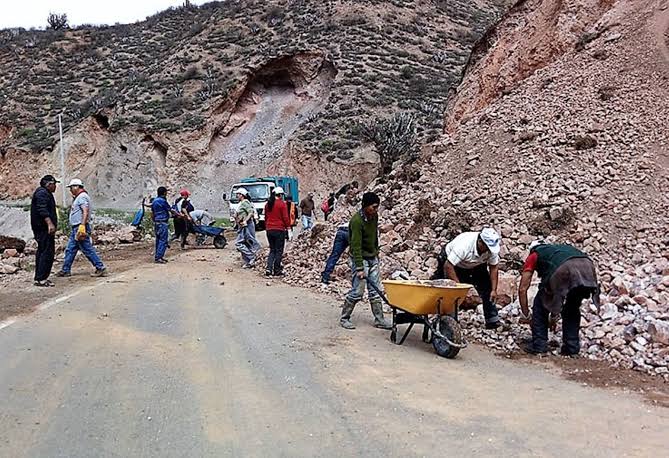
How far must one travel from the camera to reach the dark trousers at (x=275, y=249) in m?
12.4

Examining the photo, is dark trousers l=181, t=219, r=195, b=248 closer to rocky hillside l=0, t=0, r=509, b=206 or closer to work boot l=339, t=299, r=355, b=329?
work boot l=339, t=299, r=355, b=329

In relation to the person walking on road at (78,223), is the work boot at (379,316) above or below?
below

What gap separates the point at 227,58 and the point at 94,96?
35.1 feet

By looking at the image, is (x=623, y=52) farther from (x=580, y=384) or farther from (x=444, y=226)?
(x=580, y=384)

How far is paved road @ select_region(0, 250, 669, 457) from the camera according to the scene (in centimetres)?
423

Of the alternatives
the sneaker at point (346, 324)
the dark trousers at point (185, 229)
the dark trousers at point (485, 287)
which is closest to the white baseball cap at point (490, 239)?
the dark trousers at point (485, 287)

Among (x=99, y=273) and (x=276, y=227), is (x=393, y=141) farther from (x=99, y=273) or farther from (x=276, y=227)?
(x=99, y=273)

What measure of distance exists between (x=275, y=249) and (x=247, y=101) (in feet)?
110

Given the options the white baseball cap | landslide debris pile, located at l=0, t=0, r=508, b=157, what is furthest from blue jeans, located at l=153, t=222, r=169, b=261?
landslide debris pile, located at l=0, t=0, r=508, b=157

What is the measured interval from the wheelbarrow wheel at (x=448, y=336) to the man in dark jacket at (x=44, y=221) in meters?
6.51

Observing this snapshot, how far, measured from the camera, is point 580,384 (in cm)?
590

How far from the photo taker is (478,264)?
7473 mm

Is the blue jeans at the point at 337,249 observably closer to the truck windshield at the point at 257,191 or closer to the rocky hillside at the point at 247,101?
the truck windshield at the point at 257,191

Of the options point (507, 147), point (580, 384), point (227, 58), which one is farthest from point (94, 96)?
point (580, 384)
